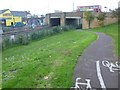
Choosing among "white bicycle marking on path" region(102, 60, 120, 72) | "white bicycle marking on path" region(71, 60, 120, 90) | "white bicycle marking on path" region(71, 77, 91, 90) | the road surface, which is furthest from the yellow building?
"white bicycle marking on path" region(71, 77, 91, 90)

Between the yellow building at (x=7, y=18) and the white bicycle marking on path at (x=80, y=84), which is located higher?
the yellow building at (x=7, y=18)

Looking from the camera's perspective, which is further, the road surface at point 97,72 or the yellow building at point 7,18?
the yellow building at point 7,18

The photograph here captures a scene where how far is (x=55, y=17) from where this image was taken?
78.9m

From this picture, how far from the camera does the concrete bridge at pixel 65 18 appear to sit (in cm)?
6819

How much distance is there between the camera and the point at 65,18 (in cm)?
7344

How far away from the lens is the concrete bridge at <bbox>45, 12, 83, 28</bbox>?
6819 cm

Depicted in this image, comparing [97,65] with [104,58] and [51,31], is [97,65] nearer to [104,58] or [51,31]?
[104,58]

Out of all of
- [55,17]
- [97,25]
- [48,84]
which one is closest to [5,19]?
[55,17]

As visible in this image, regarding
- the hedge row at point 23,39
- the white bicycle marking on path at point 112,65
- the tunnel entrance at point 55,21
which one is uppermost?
the tunnel entrance at point 55,21

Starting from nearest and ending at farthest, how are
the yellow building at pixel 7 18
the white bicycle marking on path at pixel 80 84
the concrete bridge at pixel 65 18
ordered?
1. the white bicycle marking on path at pixel 80 84
2. the concrete bridge at pixel 65 18
3. the yellow building at pixel 7 18

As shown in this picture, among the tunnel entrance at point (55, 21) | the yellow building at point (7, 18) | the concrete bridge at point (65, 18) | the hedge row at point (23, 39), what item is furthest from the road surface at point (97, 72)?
the tunnel entrance at point (55, 21)

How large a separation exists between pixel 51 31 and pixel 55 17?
31435mm

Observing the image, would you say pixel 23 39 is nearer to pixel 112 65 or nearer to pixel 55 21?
pixel 112 65

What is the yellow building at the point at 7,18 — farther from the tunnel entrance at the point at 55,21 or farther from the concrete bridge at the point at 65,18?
the tunnel entrance at the point at 55,21
